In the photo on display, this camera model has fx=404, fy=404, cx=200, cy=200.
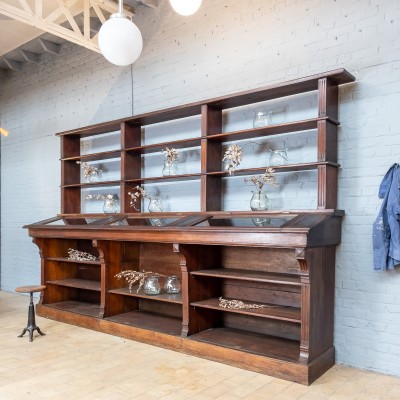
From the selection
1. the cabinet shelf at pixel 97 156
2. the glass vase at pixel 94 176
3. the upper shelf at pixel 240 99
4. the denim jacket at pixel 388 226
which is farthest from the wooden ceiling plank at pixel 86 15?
the denim jacket at pixel 388 226

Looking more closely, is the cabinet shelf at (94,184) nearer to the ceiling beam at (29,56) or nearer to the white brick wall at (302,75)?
the white brick wall at (302,75)

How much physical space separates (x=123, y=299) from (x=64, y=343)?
0.84 meters

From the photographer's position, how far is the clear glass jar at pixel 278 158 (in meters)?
3.80

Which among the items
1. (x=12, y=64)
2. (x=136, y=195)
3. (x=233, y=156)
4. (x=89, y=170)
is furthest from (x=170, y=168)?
(x=12, y=64)

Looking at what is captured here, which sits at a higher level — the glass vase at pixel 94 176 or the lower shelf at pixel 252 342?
the glass vase at pixel 94 176

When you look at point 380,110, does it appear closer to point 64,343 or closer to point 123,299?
point 123,299

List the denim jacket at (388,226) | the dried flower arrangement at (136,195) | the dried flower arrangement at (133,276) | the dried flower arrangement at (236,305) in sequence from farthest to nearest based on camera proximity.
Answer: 1. the dried flower arrangement at (136,195)
2. the dried flower arrangement at (133,276)
3. the dried flower arrangement at (236,305)
4. the denim jacket at (388,226)

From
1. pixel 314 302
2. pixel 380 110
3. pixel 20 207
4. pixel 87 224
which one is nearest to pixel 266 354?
pixel 314 302

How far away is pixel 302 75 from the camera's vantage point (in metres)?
3.88

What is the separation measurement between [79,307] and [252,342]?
A: 8.11 ft

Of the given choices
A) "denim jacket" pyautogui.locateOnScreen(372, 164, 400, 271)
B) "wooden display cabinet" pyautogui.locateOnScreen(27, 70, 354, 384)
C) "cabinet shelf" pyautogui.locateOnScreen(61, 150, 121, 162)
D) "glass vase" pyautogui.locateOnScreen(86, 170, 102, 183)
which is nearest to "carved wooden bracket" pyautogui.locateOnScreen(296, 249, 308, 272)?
"wooden display cabinet" pyautogui.locateOnScreen(27, 70, 354, 384)

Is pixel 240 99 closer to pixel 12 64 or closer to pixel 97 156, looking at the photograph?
pixel 97 156

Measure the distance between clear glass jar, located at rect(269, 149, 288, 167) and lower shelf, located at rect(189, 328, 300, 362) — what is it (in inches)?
63.7

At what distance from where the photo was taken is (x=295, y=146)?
153 inches
